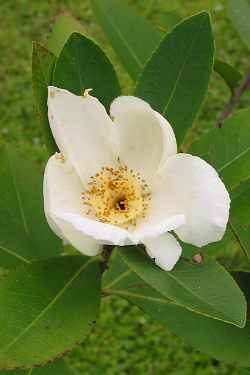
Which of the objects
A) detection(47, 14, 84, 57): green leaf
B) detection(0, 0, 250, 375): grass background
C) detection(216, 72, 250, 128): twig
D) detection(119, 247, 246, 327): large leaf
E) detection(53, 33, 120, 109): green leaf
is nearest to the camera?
detection(119, 247, 246, 327): large leaf

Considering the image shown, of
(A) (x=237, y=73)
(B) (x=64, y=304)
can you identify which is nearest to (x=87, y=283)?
(B) (x=64, y=304)

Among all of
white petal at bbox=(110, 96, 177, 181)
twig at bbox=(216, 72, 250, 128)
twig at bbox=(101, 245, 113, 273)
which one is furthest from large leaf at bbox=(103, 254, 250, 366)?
twig at bbox=(216, 72, 250, 128)

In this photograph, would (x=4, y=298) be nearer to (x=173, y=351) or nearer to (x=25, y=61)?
(x=173, y=351)

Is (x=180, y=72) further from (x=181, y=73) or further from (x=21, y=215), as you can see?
(x=21, y=215)

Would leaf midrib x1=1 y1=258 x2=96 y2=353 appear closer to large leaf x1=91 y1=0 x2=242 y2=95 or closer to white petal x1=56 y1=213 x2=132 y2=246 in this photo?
white petal x1=56 y1=213 x2=132 y2=246

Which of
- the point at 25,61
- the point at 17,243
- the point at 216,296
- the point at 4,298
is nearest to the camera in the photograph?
the point at 216,296

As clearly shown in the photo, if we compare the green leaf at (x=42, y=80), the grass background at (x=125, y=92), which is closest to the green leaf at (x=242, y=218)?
the green leaf at (x=42, y=80)
